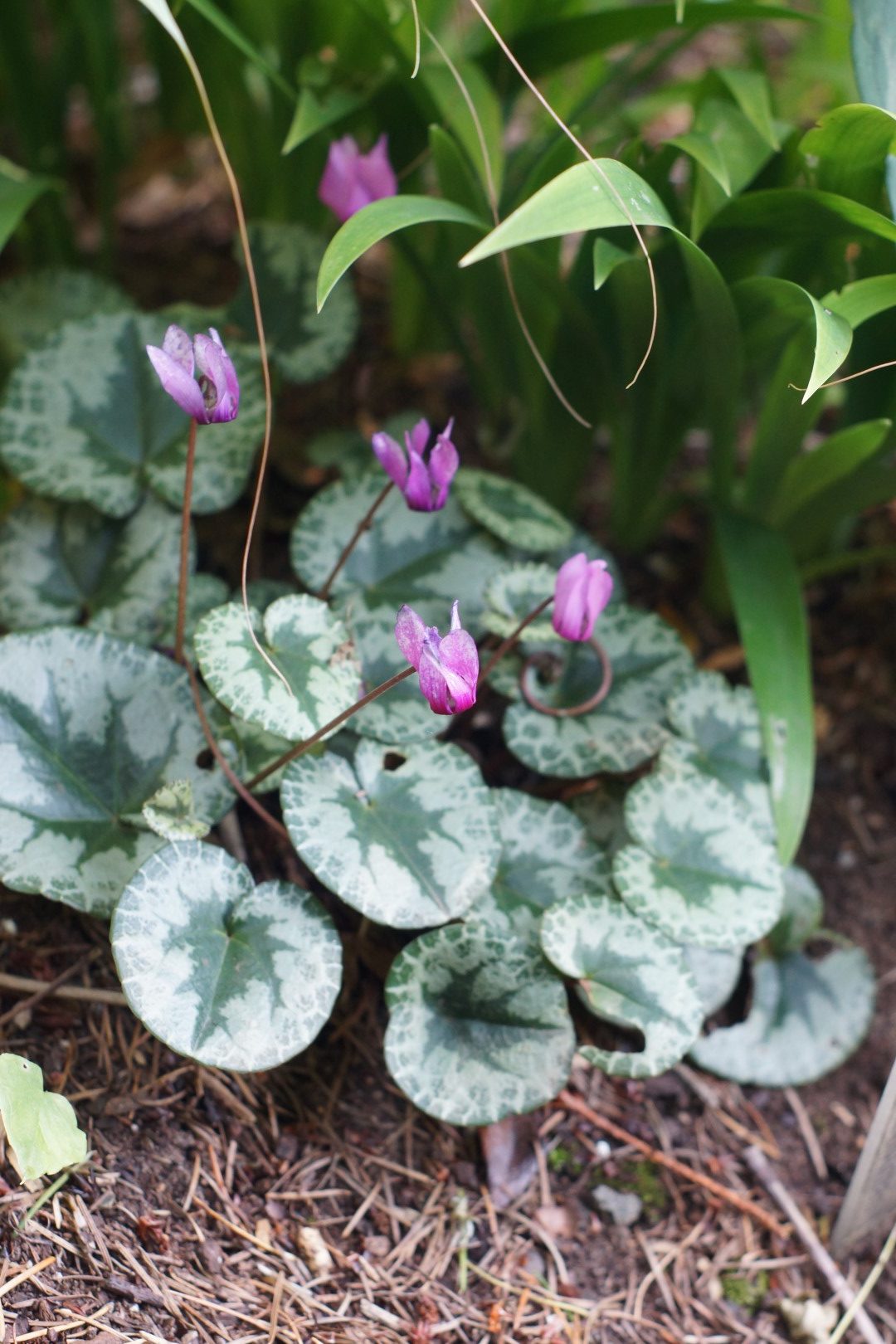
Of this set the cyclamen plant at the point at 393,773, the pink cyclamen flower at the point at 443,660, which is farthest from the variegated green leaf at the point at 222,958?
the pink cyclamen flower at the point at 443,660

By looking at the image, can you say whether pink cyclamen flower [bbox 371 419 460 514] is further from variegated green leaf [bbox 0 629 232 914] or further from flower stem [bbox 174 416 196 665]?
variegated green leaf [bbox 0 629 232 914]

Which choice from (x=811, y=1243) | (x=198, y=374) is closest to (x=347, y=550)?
(x=198, y=374)

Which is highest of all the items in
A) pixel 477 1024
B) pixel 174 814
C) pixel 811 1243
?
pixel 174 814

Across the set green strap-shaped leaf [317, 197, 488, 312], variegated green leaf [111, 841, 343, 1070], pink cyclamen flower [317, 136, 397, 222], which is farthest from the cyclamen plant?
pink cyclamen flower [317, 136, 397, 222]

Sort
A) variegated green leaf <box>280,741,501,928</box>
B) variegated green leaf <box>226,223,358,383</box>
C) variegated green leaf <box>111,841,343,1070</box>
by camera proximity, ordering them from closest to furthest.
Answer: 1. variegated green leaf <box>111,841,343,1070</box>
2. variegated green leaf <box>280,741,501,928</box>
3. variegated green leaf <box>226,223,358,383</box>

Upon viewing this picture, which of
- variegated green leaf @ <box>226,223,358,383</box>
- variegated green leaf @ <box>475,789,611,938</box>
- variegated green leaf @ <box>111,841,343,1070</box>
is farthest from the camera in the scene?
variegated green leaf @ <box>226,223,358,383</box>

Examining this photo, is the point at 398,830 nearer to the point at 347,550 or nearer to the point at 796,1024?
the point at 347,550
